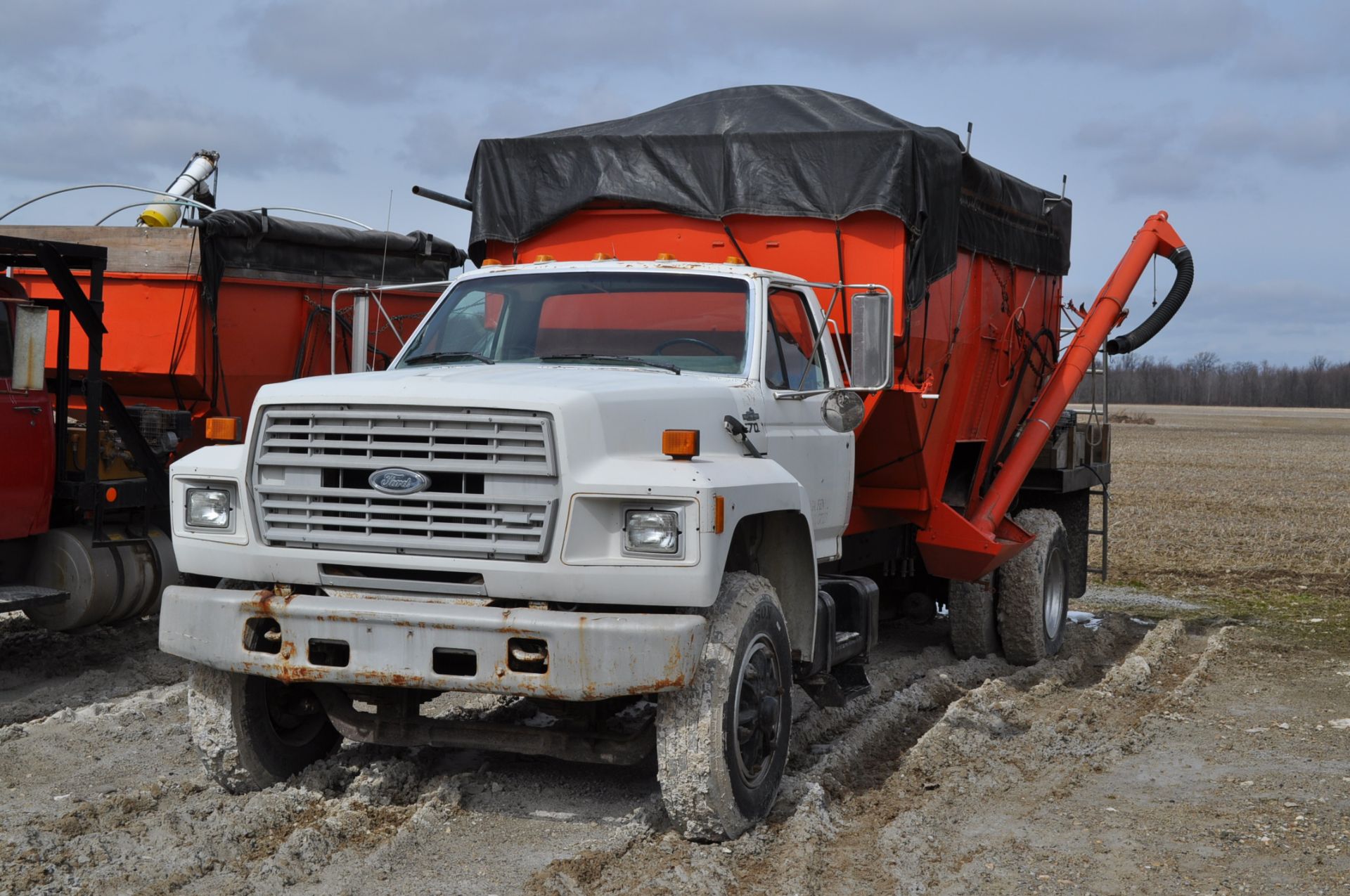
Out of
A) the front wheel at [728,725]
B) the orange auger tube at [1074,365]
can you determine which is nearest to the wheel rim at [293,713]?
the front wheel at [728,725]

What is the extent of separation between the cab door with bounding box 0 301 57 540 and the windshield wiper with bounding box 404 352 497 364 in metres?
3.01

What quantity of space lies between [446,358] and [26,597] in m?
3.41

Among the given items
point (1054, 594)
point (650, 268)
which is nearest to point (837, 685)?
point (650, 268)

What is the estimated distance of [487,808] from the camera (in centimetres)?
600

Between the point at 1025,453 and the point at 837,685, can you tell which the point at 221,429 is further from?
the point at 1025,453

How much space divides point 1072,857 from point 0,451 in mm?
6291

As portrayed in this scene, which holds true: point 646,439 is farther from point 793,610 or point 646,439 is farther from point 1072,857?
point 1072,857

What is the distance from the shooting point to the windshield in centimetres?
663

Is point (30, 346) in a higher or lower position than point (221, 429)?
higher

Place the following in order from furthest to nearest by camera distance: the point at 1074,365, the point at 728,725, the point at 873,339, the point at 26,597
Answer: the point at 1074,365
the point at 26,597
the point at 873,339
the point at 728,725

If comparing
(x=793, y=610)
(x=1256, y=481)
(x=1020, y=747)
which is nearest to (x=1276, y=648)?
(x=1020, y=747)

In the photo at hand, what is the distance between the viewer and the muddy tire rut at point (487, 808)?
5164mm

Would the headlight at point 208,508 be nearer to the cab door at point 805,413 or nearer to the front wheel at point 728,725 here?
the front wheel at point 728,725

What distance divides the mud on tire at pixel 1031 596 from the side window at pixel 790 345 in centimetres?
348
